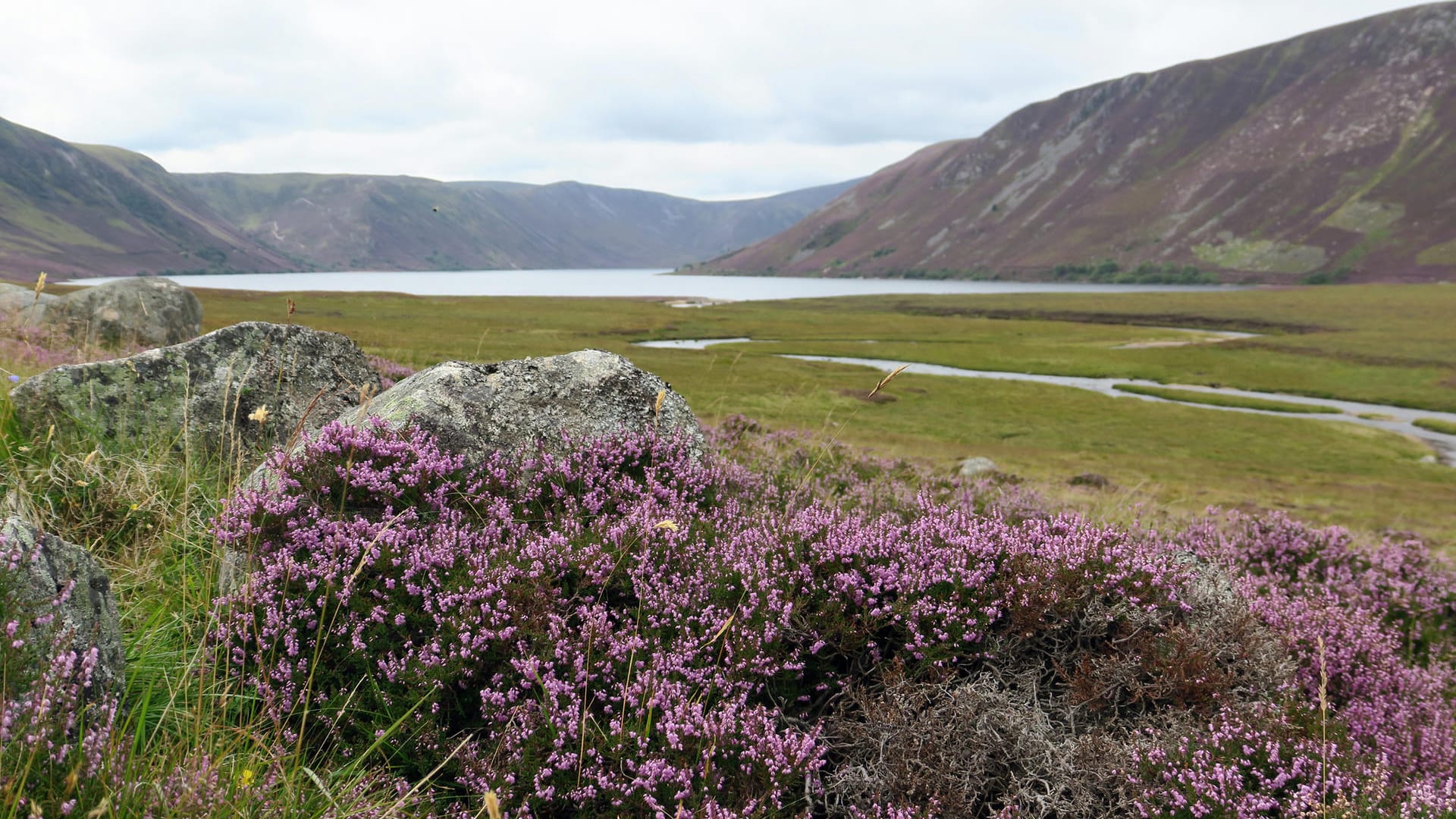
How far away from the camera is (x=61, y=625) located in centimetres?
293

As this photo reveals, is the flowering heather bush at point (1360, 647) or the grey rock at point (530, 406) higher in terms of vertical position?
the grey rock at point (530, 406)

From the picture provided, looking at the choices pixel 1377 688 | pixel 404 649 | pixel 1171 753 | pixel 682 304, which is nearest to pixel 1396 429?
pixel 1377 688

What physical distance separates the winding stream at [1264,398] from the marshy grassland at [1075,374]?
130cm

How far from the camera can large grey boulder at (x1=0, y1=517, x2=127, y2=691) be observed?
9.28 ft

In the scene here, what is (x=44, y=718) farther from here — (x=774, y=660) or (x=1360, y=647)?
(x=1360, y=647)

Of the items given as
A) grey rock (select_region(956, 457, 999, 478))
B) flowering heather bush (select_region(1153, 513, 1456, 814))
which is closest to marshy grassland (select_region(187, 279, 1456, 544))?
grey rock (select_region(956, 457, 999, 478))

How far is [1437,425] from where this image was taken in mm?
40656

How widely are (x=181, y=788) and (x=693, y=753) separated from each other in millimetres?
2050

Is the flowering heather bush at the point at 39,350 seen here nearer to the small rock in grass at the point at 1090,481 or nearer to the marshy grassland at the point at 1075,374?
the marshy grassland at the point at 1075,374

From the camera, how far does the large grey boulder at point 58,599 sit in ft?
9.28

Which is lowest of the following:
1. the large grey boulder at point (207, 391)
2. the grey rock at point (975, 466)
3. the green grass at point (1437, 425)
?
the green grass at point (1437, 425)

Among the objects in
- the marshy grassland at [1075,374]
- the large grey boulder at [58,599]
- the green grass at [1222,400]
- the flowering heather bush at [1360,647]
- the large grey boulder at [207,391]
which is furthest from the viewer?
the green grass at [1222,400]

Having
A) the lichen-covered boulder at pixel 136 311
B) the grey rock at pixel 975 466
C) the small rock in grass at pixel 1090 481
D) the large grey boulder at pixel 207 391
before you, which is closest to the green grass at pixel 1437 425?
the small rock in grass at pixel 1090 481

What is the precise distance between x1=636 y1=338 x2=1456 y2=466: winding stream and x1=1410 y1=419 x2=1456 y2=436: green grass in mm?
345
